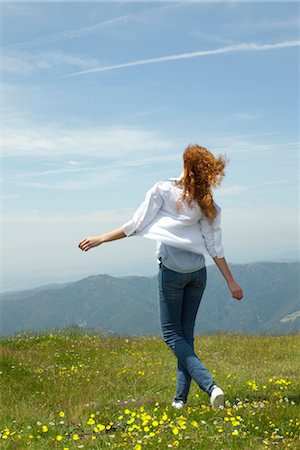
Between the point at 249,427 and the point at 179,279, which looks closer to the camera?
the point at 249,427

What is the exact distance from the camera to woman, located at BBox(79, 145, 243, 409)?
24.5 feet

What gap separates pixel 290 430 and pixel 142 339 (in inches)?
399

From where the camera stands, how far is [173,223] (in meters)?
7.58

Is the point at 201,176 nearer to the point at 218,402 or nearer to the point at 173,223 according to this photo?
the point at 173,223

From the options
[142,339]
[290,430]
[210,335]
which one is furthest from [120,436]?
[210,335]

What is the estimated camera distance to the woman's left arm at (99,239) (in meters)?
7.32

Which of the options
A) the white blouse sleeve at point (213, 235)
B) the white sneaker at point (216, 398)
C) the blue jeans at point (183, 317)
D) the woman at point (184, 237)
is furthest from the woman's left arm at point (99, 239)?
the white sneaker at point (216, 398)

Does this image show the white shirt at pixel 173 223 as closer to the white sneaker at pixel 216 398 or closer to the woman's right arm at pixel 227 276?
the woman's right arm at pixel 227 276

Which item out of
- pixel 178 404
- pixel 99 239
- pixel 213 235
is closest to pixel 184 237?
pixel 213 235

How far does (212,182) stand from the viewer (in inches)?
296

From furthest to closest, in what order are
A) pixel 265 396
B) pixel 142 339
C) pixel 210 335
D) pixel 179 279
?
pixel 210 335
pixel 142 339
pixel 265 396
pixel 179 279

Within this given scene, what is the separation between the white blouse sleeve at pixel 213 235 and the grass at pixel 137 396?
2.01 m

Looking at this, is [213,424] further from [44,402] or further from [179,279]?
[44,402]

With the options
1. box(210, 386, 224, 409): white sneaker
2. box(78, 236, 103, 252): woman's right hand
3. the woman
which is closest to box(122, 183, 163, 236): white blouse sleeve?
the woman
